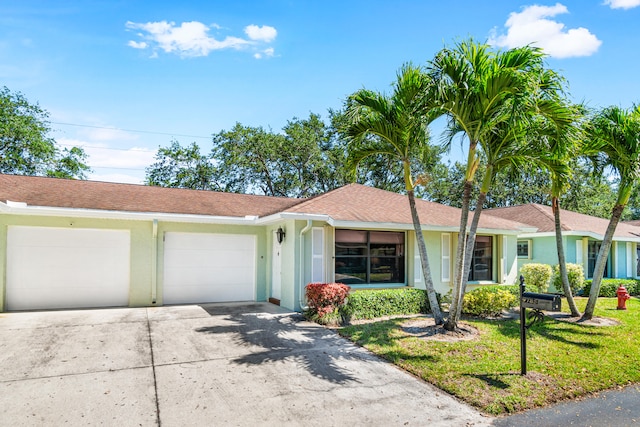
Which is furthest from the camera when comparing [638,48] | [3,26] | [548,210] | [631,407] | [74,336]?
[548,210]

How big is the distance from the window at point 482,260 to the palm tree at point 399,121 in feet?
18.8

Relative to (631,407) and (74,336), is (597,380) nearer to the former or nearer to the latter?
(631,407)

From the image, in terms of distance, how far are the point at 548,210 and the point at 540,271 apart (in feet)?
21.9

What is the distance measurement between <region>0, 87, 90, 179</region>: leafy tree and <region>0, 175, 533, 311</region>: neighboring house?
50.2 feet

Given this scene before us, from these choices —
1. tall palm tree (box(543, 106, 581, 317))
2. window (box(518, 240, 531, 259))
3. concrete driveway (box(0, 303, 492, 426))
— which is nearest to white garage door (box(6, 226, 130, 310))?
concrete driveway (box(0, 303, 492, 426))

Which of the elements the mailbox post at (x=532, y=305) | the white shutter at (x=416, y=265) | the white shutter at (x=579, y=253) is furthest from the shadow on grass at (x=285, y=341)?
the white shutter at (x=579, y=253)

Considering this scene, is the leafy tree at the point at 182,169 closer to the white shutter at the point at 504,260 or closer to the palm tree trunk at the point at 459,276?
the white shutter at the point at 504,260


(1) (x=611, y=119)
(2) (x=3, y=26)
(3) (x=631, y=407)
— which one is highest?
(2) (x=3, y=26)

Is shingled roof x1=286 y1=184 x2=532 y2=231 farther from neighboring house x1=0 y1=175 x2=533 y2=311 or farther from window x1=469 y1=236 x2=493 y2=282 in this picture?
window x1=469 y1=236 x2=493 y2=282

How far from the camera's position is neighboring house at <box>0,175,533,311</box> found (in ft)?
32.7

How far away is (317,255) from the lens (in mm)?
10242

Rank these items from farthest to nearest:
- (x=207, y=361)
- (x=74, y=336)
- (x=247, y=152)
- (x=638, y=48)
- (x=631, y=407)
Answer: (x=247, y=152) < (x=638, y=48) < (x=74, y=336) < (x=207, y=361) < (x=631, y=407)

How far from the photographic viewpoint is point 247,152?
2738 centimetres

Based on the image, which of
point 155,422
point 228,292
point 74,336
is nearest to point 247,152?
point 228,292
